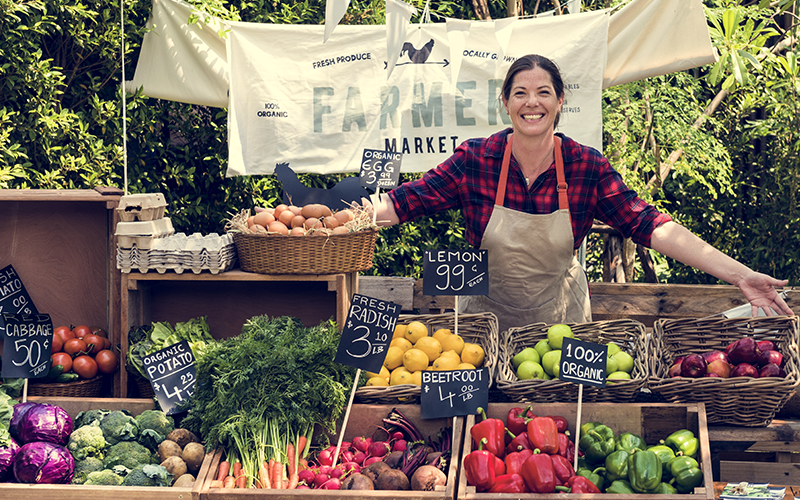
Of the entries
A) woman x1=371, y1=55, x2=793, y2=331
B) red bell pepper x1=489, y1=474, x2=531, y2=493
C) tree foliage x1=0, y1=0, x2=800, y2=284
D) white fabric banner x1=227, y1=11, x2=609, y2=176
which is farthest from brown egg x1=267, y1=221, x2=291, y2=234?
white fabric banner x1=227, y1=11, x2=609, y2=176

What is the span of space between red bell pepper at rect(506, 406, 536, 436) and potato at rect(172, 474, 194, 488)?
1033 millimetres

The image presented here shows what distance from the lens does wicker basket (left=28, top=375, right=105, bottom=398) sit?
2.95m

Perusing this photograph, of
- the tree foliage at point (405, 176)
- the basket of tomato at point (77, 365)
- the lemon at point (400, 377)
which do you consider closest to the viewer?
the lemon at point (400, 377)

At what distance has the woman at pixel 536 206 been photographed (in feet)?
8.79

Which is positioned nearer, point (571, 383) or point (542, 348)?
point (571, 383)

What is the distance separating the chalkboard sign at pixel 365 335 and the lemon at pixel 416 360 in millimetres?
182

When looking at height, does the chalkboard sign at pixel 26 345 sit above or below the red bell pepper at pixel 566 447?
above

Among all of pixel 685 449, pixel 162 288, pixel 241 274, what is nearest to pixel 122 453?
pixel 241 274

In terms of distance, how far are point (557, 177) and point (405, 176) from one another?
8.50 ft

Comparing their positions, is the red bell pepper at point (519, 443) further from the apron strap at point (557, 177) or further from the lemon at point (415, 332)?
the apron strap at point (557, 177)

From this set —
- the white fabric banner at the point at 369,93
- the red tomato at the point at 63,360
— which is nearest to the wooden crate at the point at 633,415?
the red tomato at the point at 63,360

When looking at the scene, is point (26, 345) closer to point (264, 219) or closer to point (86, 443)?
point (86, 443)

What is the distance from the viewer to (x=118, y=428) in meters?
2.51

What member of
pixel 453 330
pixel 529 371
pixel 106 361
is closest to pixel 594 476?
pixel 529 371
